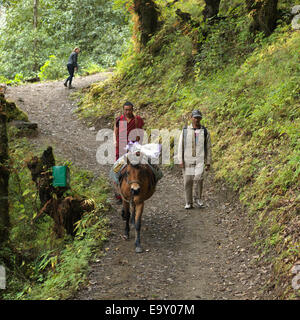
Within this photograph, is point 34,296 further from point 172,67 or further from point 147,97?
point 172,67

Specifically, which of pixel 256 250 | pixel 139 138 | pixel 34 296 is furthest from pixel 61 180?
Result: pixel 256 250

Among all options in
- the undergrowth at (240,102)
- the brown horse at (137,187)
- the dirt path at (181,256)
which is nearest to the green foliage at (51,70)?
the undergrowth at (240,102)

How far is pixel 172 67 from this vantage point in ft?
60.7

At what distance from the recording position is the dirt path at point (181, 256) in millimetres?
6500

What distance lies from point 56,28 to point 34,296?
30984mm

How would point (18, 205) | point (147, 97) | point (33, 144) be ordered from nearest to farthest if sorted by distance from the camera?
point (18, 205)
point (33, 144)
point (147, 97)

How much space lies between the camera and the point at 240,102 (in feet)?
41.2

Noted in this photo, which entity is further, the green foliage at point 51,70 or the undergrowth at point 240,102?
the green foliage at point 51,70

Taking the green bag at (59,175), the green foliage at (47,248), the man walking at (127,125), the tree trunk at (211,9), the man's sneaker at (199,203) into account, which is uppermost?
the tree trunk at (211,9)

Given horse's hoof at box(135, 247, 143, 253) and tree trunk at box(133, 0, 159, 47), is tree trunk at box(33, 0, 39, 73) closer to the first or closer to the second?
tree trunk at box(133, 0, 159, 47)

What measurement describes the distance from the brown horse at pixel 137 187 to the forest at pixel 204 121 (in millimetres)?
844

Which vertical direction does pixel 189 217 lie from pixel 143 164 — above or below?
below

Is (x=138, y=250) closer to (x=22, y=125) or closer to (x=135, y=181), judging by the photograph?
(x=135, y=181)

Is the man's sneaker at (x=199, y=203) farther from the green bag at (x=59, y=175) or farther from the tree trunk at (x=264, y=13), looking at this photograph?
the tree trunk at (x=264, y=13)
